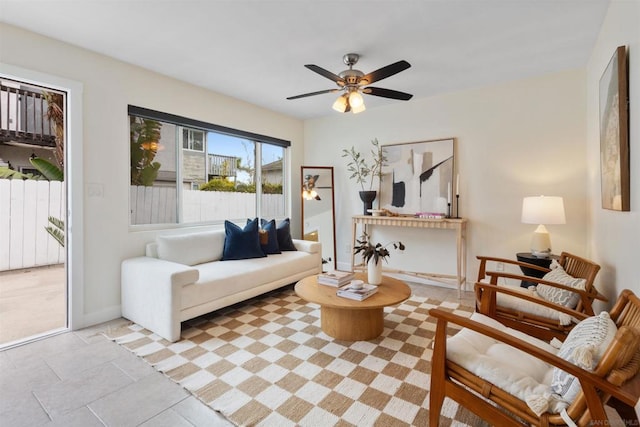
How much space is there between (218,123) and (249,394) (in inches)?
129

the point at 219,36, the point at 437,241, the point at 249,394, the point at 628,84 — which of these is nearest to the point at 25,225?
the point at 219,36

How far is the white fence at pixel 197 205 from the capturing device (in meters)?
3.31

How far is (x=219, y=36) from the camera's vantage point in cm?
253

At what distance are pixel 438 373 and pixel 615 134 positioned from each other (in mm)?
1859

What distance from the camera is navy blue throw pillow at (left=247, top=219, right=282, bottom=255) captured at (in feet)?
12.7

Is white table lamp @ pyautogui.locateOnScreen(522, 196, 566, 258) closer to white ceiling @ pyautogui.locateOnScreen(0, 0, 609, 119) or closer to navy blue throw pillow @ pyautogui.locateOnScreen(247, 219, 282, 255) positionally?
white ceiling @ pyautogui.locateOnScreen(0, 0, 609, 119)

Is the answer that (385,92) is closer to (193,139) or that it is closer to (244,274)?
(244,274)

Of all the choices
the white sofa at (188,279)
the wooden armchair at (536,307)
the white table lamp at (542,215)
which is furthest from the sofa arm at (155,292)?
the white table lamp at (542,215)

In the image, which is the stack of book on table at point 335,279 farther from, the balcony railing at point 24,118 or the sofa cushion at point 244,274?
the balcony railing at point 24,118

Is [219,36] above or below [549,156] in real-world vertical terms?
above

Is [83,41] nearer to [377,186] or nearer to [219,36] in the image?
[219,36]

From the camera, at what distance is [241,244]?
3.60 meters

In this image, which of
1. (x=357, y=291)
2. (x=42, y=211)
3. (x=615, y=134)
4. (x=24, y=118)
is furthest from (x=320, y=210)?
(x=24, y=118)

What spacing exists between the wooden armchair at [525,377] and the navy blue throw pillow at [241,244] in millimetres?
2545
